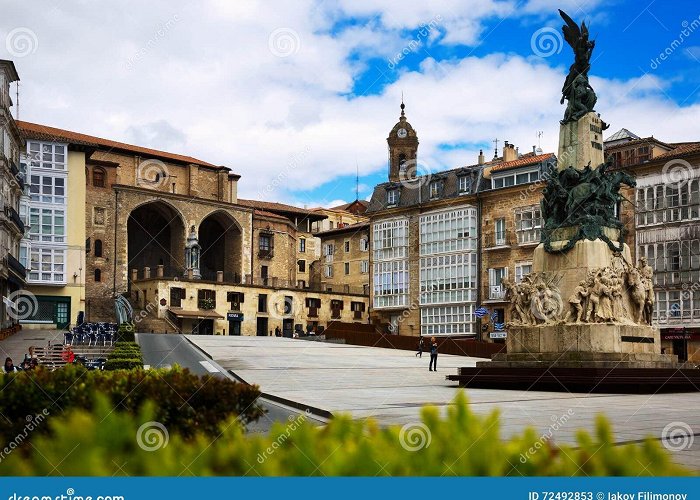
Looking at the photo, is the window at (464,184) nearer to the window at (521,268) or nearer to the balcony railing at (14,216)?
the window at (521,268)

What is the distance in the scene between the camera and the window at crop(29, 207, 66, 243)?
206ft

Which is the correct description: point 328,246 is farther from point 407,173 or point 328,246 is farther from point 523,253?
point 523,253

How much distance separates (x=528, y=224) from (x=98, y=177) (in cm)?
3662

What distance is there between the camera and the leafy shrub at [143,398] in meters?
10.5

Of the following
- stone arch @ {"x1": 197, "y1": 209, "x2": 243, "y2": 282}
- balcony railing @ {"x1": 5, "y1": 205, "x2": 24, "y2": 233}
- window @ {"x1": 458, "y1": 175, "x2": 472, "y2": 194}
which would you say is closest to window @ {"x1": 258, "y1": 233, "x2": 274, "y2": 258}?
stone arch @ {"x1": 197, "y1": 209, "x2": 243, "y2": 282}

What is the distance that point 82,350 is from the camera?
4338 centimetres

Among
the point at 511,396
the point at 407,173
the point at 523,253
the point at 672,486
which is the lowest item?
the point at 511,396

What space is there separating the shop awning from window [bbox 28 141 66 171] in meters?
15.0

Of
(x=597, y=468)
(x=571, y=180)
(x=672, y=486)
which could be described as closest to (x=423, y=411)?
(x=597, y=468)

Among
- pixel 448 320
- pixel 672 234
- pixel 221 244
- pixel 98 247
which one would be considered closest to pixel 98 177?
pixel 98 247

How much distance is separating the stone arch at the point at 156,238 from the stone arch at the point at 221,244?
3038 millimetres

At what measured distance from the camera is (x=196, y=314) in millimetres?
72750

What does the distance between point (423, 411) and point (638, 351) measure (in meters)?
25.5

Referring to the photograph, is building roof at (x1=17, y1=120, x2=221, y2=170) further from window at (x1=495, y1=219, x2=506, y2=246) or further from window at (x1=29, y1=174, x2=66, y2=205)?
window at (x1=495, y1=219, x2=506, y2=246)
